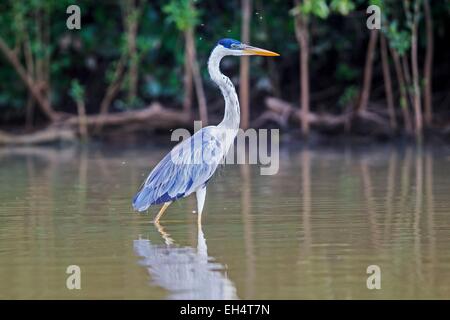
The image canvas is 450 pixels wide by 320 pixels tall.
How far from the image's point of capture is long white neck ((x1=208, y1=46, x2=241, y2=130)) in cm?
979

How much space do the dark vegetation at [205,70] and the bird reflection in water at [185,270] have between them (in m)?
10.9

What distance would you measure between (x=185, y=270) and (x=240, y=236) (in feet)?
4.72

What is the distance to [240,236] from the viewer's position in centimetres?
838

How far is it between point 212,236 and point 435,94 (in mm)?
13679

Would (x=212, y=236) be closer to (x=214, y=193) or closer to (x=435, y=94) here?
(x=214, y=193)

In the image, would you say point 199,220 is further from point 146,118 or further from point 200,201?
point 146,118

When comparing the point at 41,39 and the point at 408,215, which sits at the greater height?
the point at 41,39

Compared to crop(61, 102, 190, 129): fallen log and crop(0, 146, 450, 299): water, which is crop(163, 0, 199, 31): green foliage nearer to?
crop(61, 102, 190, 129): fallen log

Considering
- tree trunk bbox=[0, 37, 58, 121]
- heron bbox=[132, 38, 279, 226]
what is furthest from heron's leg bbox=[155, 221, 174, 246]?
tree trunk bbox=[0, 37, 58, 121]

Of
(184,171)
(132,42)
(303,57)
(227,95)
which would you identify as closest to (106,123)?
(132,42)

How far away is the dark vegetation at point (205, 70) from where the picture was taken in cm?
1938

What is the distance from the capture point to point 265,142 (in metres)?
19.8

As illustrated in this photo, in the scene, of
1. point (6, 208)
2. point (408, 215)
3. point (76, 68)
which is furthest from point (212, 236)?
point (76, 68)

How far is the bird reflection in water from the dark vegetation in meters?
10.9
